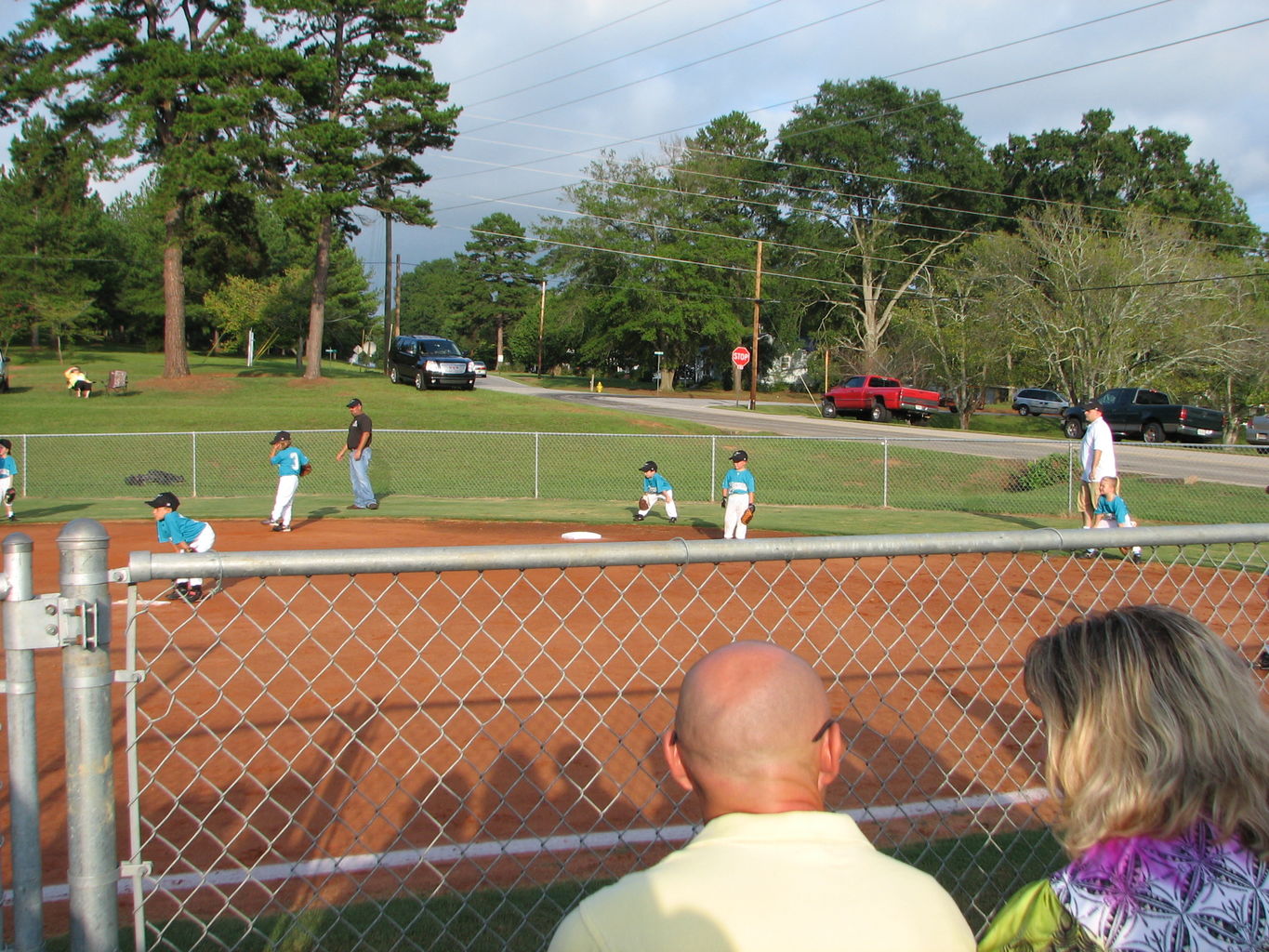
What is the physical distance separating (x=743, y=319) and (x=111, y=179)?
40.3 m

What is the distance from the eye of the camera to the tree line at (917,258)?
37.1 meters

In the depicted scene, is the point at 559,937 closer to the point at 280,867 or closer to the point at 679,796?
the point at 280,867

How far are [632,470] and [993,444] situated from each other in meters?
10.3

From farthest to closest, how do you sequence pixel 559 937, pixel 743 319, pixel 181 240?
pixel 743 319 < pixel 181 240 < pixel 559 937

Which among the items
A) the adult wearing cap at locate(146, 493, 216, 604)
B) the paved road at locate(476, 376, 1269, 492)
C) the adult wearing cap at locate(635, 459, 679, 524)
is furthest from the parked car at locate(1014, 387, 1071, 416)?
the adult wearing cap at locate(146, 493, 216, 604)

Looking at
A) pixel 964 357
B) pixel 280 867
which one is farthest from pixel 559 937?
pixel 964 357

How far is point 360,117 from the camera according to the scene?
37719mm

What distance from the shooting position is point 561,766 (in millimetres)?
5500

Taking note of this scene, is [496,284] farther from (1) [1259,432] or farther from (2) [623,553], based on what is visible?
(2) [623,553]

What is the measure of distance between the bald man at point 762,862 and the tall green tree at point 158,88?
36280 mm

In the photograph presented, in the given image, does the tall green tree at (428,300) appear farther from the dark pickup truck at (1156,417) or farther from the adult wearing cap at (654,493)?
the adult wearing cap at (654,493)

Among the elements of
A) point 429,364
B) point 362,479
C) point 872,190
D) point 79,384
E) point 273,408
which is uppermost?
point 872,190

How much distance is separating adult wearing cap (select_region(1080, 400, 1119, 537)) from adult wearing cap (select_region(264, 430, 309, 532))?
11.5 m

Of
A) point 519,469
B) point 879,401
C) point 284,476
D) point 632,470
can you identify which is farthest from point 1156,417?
point 284,476
